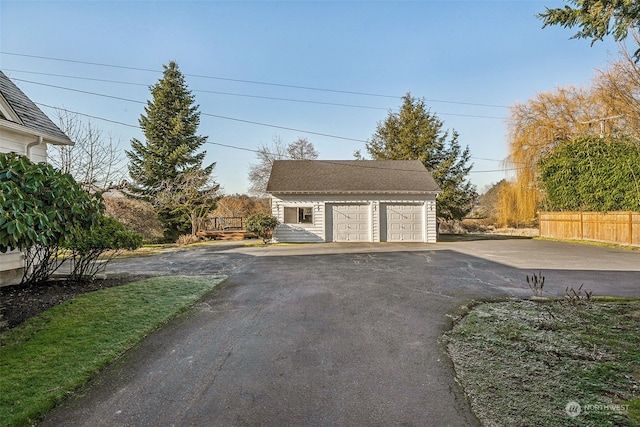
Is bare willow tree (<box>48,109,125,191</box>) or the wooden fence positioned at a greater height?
bare willow tree (<box>48,109,125,191</box>)

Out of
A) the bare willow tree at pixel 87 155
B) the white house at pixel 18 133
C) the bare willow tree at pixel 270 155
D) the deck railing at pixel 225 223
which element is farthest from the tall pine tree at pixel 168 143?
the white house at pixel 18 133

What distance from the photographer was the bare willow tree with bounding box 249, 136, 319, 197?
1157 inches

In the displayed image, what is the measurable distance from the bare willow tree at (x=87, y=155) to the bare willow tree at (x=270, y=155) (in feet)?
48.0

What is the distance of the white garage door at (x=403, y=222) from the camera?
16.6 m

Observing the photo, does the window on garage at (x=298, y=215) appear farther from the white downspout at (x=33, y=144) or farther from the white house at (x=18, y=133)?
the white downspout at (x=33, y=144)

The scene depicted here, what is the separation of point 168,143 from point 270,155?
11.3m

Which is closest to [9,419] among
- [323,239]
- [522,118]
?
[323,239]

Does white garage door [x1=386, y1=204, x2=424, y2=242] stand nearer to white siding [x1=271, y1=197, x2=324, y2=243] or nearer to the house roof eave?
white siding [x1=271, y1=197, x2=324, y2=243]

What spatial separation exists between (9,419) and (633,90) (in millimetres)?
18098

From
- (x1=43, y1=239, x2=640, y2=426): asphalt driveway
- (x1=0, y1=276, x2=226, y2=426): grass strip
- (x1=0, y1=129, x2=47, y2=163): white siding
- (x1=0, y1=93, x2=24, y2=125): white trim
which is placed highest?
(x1=0, y1=93, x2=24, y2=125): white trim

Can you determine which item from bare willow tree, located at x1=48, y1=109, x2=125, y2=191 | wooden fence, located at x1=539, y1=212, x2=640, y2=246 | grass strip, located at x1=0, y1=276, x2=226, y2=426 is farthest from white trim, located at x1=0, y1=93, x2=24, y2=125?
wooden fence, located at x1=539, y1=212, x2=640, y2=246

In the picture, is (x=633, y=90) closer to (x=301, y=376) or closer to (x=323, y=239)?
(x=323, y=239)

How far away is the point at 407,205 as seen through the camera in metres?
16.7

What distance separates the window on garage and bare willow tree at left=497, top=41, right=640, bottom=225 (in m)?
12.9
